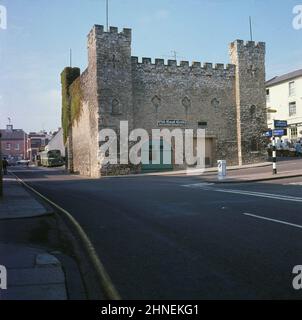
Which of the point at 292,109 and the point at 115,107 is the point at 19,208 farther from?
the point at 292,109

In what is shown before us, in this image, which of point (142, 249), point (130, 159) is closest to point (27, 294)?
point (142, 249)

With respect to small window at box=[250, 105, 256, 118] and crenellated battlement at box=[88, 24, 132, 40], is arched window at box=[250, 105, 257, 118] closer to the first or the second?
small window at box=[250, 105, 256, 118]

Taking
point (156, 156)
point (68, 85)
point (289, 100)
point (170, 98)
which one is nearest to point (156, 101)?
point (170, 98)

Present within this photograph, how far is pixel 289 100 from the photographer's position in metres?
57.0

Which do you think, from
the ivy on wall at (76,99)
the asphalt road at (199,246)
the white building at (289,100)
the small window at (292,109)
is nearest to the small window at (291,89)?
the white building at (289,100)

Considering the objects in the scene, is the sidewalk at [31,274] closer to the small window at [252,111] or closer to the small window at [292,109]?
the small window at [252,111]

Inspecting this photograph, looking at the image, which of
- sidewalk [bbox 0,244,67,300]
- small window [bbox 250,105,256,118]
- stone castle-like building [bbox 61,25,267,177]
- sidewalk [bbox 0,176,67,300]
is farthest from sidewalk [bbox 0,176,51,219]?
small window [bbox 250,105,256,118]

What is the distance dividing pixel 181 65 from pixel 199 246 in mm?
31184

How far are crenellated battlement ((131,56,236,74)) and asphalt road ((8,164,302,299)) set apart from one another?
944 inches

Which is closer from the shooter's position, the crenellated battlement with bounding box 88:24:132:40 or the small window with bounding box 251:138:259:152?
the crenellated battlement with bounding box 88:24:132:40

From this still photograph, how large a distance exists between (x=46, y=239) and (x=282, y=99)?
179 feet

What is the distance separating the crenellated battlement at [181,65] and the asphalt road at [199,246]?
78.7 ft

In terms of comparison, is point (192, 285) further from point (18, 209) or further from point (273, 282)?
point (18, 209)

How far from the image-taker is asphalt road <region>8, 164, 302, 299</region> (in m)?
5.37
